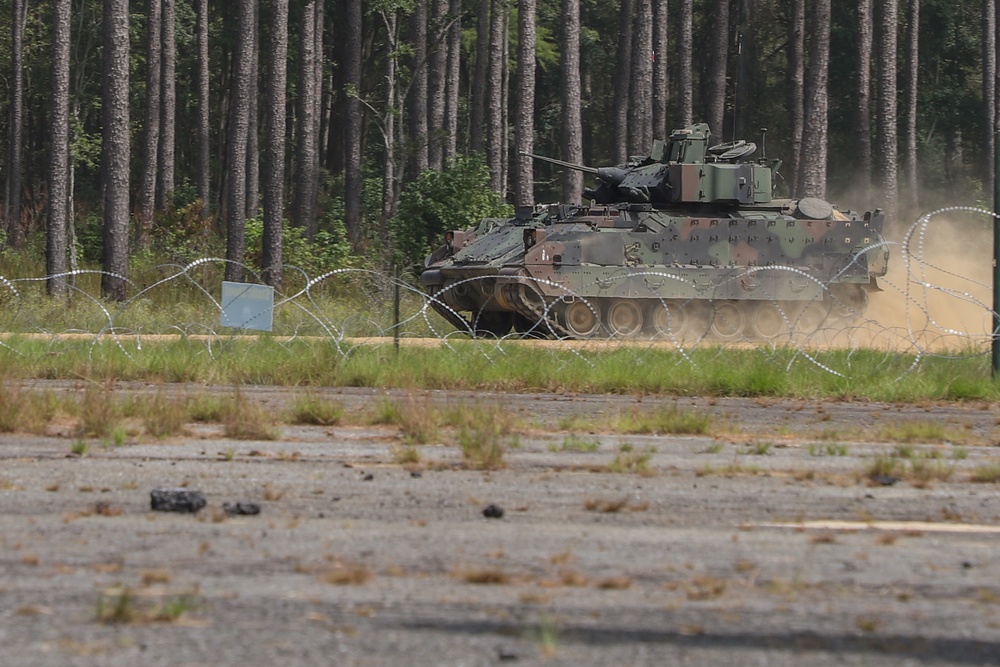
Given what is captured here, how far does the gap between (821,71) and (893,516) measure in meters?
28.9

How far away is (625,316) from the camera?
904 inches

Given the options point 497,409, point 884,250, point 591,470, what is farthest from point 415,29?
point 591,470

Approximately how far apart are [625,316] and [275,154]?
1116cm

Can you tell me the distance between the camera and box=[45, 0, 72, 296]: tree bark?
28.3 m

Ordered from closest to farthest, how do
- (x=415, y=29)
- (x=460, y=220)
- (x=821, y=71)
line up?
1. (x=460, y=220)
2. (x=821, y=71)
3. (x=415, y=29)

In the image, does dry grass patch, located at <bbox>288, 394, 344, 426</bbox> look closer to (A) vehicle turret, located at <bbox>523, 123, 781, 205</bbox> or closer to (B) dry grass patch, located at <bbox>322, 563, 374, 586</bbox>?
(B) dry grass patch, located at <bbox>322, 563, 374, 586</bbox>

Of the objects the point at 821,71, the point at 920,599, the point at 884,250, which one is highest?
the point at 821,71

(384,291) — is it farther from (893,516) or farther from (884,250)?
(893,516)

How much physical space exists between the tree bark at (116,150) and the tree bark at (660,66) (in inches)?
910

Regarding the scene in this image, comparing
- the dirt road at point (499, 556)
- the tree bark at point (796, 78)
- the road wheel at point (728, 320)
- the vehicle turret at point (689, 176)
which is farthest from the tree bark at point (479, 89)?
the dirt road at point (499, 556)

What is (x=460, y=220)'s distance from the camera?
31.0 metres

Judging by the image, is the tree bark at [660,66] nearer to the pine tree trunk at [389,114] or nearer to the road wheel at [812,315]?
the pine tree trunk at [389,114]

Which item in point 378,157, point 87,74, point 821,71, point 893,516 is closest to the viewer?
point 893,516

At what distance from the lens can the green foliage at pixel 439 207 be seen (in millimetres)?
31016
